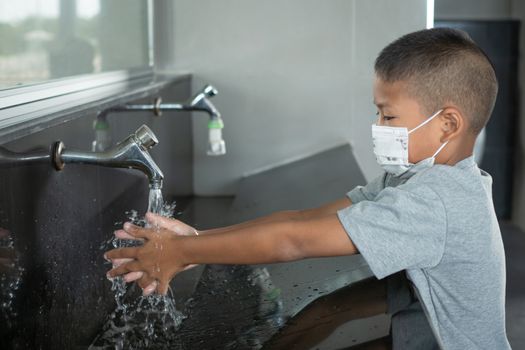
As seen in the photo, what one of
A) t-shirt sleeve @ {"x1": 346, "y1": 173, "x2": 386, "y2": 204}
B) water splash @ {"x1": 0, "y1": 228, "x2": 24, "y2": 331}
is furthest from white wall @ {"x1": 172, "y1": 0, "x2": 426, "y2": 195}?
water splash @ {"x1": 0, "y1": 228, "x2": 24, "y2": 331}

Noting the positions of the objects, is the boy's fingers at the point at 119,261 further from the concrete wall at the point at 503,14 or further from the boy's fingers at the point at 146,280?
the concrete wall at the point at 503,14

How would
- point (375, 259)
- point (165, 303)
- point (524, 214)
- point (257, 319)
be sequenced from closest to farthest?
point (375, 259)
point (257, 319)
point (165, 303)
point (524, 214)

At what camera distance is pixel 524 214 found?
390 cm

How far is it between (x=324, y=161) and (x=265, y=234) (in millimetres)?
1541

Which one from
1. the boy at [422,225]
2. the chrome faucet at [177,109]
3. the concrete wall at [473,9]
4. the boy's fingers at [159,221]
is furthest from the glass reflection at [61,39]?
the concrete wall at [473,9]

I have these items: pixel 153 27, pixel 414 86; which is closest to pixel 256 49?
pixel 153 27

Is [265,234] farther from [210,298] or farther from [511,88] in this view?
[511,88]

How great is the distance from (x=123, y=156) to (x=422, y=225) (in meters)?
0.44

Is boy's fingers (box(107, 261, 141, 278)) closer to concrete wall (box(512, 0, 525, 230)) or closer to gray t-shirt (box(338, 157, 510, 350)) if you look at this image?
gray t-shirt (box(338, 157, 510, 350))

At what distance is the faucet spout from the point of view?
1111 mm

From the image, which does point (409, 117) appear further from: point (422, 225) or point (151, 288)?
point (151, 288)

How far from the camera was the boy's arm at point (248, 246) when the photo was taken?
1.02 metres

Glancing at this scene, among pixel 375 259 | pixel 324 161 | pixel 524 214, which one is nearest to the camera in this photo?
pixel 375 259

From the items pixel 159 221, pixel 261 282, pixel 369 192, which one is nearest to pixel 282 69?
pixel 261 282
